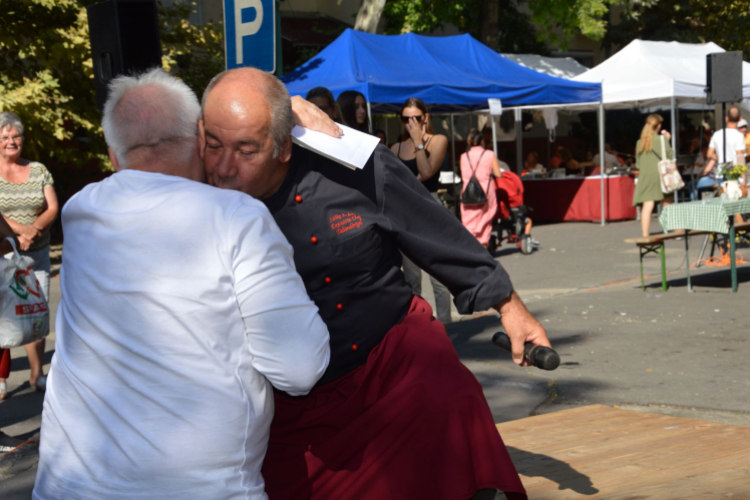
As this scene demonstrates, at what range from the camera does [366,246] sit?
2570 millimetres

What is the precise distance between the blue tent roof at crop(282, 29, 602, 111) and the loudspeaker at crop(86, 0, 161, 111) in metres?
8.03

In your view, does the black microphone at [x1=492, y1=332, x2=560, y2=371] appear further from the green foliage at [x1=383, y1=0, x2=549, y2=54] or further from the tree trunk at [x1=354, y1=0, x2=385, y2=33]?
the green foliage at [x1=383, y1=0, x2=549, y2=54]

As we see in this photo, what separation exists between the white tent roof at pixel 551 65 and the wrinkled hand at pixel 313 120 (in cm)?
2205

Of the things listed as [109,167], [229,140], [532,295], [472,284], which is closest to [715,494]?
[472,284]

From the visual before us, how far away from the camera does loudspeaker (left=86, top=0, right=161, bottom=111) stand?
5.34 metres

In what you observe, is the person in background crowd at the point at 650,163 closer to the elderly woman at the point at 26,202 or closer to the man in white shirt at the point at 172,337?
the elderly woman at the point at 26,202

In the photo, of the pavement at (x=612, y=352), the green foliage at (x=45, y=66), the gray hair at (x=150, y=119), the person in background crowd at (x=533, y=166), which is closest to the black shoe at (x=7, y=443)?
the pavement at (x=612, y=352)

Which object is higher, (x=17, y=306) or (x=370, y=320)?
(x=370, y=320)

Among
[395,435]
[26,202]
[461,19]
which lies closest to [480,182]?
[26,202]

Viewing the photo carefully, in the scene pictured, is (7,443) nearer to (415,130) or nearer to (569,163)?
(415,130)

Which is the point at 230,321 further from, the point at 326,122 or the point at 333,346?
the point at 326,122

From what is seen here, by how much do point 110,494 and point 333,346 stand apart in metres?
0.82

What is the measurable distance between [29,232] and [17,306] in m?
1.14

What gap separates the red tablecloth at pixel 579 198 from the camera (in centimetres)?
1811
